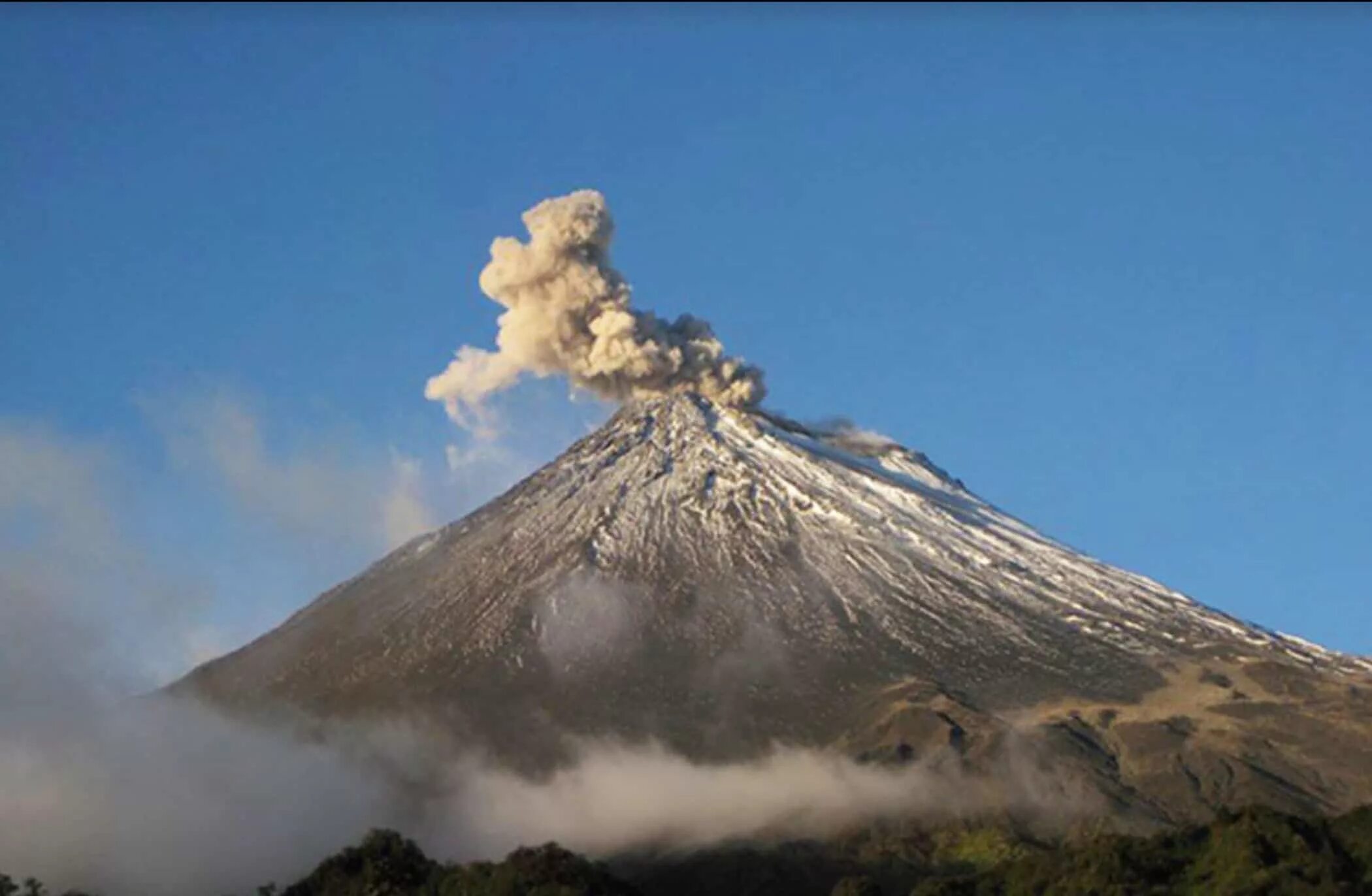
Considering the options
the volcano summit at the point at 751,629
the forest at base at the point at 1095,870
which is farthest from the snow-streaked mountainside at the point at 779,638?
the forest at base at the point at 1095,870

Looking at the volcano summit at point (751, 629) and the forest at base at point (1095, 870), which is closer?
the forest at base at point (1095, 870)

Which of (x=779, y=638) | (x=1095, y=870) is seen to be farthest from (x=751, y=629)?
(x=1095, y=870)

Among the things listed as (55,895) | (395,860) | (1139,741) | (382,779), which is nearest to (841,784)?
(1139,741)

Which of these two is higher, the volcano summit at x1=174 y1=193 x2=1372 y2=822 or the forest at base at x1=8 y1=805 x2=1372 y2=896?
the volcano summit at x1=174 y1=193 x2=1372 y2=822

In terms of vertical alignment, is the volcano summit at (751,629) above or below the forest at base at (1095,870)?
above

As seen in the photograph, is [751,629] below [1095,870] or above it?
above

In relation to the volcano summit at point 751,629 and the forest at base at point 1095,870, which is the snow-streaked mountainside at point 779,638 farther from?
the forest at base at point 1095,870

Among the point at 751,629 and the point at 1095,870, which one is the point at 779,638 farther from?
the point at 1095,870

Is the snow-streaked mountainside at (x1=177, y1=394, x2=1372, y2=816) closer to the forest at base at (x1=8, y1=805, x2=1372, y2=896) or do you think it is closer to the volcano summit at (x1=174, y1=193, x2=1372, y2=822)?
the volcano summit at (x1=174, y1=193, x2=1372, y2=822)

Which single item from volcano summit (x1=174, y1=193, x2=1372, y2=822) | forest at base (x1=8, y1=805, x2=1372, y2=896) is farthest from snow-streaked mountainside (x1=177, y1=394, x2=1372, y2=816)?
forest at base (x1=8, y1=805, x2=1372, y2=896)
